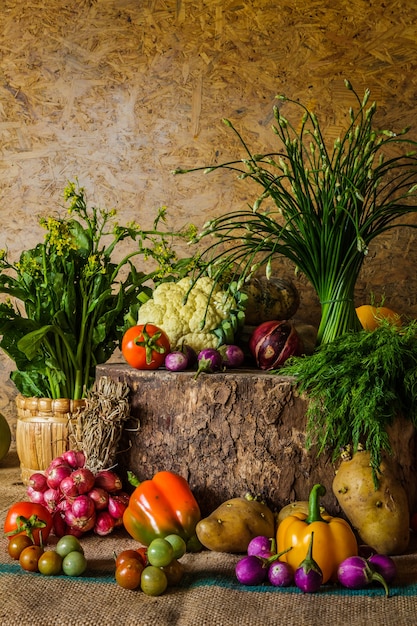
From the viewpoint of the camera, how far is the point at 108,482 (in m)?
2.08

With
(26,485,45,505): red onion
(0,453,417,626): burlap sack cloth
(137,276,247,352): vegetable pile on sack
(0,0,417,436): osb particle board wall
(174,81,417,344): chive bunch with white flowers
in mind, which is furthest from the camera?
(0,0,417,436): osb particle board wall

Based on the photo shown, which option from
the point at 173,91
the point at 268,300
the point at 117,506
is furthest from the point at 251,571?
the point at 173,91

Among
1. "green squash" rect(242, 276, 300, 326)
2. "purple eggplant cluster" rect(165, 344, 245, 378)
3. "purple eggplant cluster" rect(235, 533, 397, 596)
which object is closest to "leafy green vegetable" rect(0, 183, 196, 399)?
"green squash" rect(242, 276, 300, 326)

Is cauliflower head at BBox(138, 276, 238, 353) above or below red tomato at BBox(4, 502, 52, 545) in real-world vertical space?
above

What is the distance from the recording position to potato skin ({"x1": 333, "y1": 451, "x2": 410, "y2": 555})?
6.08ft

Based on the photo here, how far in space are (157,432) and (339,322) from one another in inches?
27.3

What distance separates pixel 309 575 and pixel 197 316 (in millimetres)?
1004

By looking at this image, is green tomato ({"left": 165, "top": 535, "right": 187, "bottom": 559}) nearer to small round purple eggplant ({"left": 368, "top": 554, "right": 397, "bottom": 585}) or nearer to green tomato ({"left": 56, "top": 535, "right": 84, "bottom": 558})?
green tomato ({"left": 56, "top": 535, "right": 84, "bottom": 558})

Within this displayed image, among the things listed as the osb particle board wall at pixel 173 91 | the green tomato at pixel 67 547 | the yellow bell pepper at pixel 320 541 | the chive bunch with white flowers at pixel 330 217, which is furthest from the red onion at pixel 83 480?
the osb particle board wall at pixel 173 91

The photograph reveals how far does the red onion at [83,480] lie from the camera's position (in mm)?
2020

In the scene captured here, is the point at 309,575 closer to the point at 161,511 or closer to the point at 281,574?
the point at 281,574

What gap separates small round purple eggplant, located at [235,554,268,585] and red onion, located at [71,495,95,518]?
53 centimetres

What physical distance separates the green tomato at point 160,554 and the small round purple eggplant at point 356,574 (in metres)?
0.40

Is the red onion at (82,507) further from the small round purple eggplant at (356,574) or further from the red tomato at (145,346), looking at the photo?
the small round purple eggplant at (356,574)
